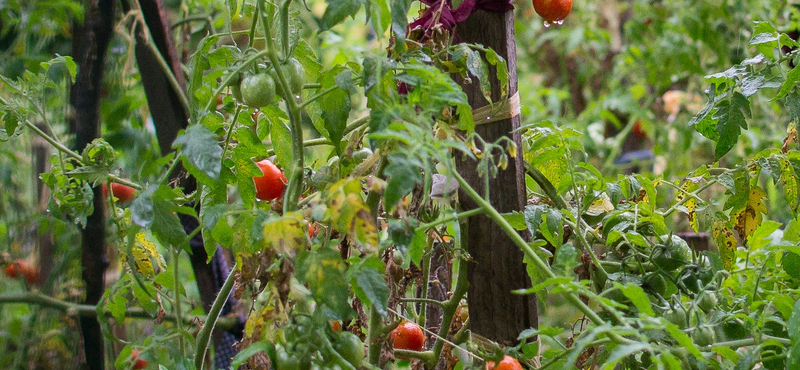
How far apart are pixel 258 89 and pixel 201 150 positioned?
82 mm

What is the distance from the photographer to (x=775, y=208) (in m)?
2.21

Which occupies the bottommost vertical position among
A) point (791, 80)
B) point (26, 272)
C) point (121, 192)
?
point (26, 272)

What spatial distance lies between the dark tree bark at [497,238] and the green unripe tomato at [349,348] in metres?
0.26

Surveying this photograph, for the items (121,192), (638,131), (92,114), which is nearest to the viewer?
(92,114)

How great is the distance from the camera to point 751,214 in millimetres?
922

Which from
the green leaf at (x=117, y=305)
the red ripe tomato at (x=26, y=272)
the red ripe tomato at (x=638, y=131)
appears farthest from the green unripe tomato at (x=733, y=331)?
the red ripe tomato at (x=638, y=131)

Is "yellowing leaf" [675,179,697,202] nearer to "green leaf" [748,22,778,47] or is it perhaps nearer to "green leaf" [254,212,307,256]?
"green leaf" [748,22,778,47]

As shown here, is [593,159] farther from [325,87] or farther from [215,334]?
[325,87]

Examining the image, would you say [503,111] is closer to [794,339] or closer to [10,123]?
[794,339]

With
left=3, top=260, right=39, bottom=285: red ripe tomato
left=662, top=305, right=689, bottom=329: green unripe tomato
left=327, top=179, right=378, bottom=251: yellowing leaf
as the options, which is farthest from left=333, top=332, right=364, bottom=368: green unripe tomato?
left=3, top=260, right=39, bottom=285: red ripe tomato

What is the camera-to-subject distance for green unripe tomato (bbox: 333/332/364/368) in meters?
0.61

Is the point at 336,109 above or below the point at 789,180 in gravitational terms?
above

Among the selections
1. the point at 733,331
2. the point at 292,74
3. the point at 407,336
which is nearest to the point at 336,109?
the point at 292,74

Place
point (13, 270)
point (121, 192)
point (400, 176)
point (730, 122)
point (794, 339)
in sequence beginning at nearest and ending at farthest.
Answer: point (400, 176) → point (794, 339) → point (730, 122) → point (121, 192) → point (13, 270)
